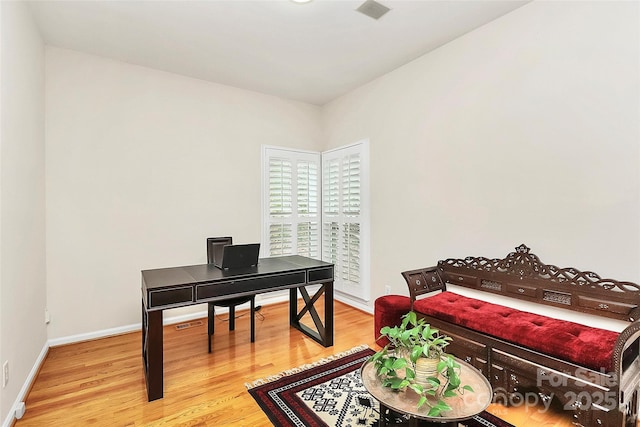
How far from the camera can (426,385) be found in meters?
1.52

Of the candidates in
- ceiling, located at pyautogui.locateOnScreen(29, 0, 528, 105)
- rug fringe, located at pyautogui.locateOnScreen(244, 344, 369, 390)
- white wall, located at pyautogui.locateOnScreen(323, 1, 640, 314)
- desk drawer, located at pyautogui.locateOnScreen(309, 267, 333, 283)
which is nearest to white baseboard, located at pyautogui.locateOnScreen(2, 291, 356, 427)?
rug fringe, located at pyautogui.locateOnScreen(244, 344, 369, 390)

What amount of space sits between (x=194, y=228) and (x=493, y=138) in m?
3.38

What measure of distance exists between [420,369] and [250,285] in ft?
5.02

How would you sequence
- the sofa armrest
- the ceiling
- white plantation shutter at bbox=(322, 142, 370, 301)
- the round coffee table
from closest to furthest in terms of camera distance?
the round coffee table → the ceiling → the sofa armrest → white plantation shutter at bbox=(322, 142, 370, 301)

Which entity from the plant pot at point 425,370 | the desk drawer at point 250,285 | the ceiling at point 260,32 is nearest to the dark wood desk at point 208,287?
the desk drawer at point 250,285

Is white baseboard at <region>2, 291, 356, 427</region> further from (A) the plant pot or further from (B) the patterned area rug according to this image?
(A) the plant pot

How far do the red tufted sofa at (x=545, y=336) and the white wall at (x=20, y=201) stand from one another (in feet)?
9.44

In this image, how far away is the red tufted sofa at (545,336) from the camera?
1.69 meters

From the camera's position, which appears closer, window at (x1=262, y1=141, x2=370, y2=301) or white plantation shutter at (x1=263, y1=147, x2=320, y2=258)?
window at (x1=262, y1=141, x2=370, y2=301)

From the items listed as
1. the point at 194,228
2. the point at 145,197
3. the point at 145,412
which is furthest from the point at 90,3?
the point at 145,412

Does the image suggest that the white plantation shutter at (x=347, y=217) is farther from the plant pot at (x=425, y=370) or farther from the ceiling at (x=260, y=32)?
the plant pot at (x=425, y=370)

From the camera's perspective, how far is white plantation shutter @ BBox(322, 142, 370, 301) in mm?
4078

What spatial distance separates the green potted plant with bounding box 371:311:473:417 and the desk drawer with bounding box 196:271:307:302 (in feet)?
4.18

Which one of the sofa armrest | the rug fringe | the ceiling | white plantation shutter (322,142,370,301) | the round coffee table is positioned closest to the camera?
the round coffee table
